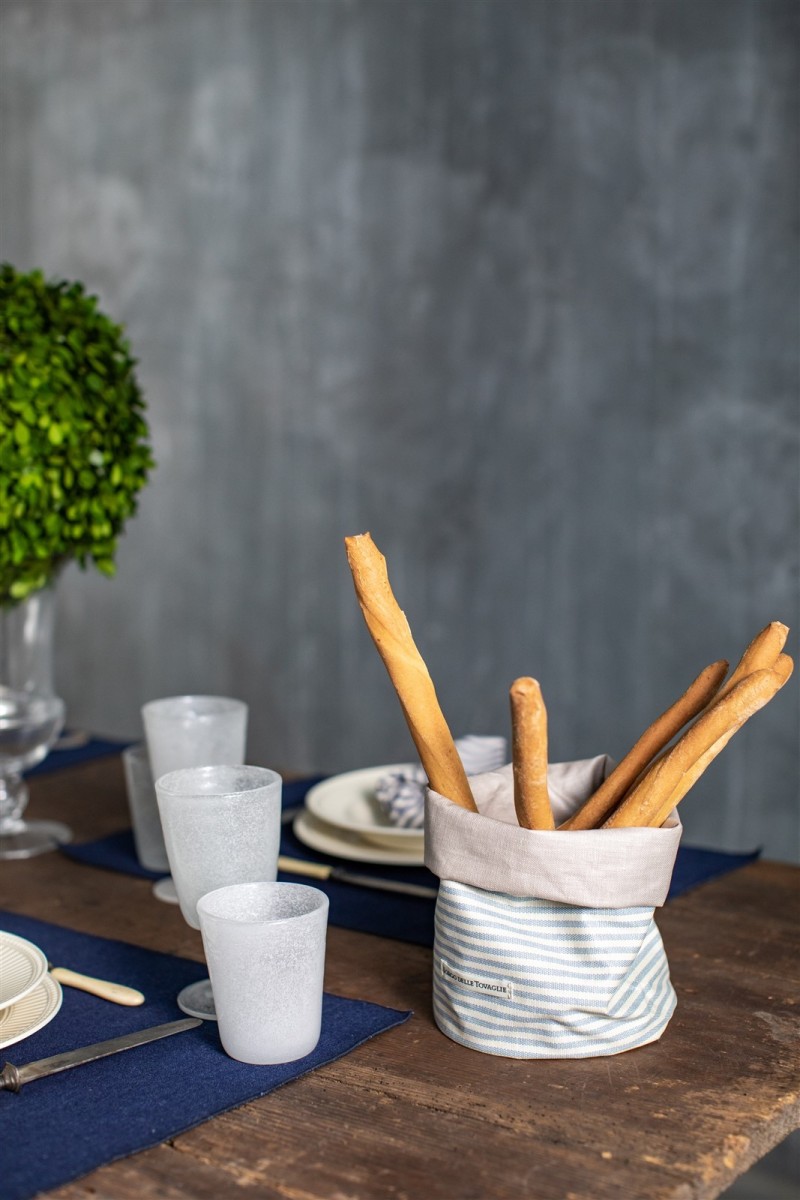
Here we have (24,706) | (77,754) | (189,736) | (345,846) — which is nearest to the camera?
(189,736)

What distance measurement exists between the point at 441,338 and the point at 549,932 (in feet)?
7.60

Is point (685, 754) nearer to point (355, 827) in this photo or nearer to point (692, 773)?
point (692, 773)

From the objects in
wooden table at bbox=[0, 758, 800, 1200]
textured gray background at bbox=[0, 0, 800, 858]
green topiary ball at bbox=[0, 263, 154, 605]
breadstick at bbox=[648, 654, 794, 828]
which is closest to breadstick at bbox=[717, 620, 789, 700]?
breadstick at bbox=[648, 654, 794, 828]

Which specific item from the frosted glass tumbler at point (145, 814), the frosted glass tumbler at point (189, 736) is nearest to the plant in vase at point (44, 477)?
the frosted glass tumbler at point (145, 814)

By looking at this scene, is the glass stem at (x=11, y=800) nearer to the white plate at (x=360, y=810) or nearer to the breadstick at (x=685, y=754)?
the white plate at (x=360, y=810)

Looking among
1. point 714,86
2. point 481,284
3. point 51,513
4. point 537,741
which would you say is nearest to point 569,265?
point 481,284

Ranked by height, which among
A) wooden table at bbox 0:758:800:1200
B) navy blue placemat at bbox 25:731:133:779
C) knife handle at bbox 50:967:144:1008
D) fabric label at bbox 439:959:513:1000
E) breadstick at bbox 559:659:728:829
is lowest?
navy blue placemat at bbox 25:731:133:779

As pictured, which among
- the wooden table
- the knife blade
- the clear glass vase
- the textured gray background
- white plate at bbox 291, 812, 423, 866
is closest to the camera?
the wooden table

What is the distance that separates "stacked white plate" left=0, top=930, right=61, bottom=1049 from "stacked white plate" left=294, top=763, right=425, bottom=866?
34cm

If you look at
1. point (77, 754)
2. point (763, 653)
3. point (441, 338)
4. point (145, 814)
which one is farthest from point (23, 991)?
point (441, 338)

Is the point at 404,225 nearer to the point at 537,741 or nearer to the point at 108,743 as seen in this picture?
the point at 108,743

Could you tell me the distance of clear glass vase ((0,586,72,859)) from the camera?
1230 millimetres

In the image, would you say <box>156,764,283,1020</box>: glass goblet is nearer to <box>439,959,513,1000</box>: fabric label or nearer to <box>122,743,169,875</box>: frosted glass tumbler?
<box>439,959,513,1000</box>: fabric label

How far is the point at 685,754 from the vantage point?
74cm
